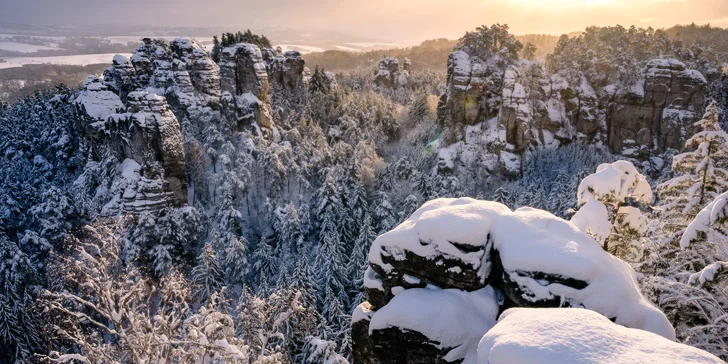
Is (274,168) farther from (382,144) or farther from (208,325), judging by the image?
(208,325)

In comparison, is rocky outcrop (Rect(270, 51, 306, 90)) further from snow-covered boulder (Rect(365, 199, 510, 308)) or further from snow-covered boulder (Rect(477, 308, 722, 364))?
snow-covered boulder (Rect(477, 308, 722, 364))

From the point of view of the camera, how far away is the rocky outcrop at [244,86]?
5397 cm

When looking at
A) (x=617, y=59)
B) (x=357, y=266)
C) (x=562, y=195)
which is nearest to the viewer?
(x=357, y=266)

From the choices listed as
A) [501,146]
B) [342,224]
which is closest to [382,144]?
[501,146]

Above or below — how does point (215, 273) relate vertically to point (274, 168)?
below

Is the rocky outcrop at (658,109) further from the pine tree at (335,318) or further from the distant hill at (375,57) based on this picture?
the distant hill at (375,57)

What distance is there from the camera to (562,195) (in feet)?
131

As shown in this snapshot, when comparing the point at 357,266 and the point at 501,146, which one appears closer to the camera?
the point at 357,266

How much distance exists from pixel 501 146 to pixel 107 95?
159ft

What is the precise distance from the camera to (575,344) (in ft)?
15.5

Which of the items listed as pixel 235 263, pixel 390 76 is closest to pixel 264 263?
pixel 235 263

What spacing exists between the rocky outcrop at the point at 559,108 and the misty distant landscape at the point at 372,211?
1.00 ft

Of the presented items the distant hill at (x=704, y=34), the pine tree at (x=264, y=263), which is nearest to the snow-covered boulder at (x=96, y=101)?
the pine tree at (x=264, y=263)

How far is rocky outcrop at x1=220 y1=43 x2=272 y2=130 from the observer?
177ft
